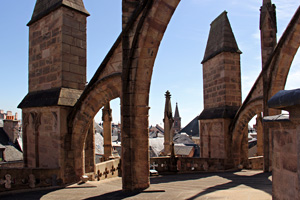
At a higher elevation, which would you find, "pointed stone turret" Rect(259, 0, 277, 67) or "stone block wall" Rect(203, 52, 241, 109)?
"pointed stone turret" Rect(259, 0, 277, 67)

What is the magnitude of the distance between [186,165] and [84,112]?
437 cm

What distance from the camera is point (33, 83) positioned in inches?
289

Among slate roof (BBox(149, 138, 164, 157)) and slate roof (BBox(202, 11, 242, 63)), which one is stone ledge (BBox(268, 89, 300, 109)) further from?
slate roof (BBox(149, 138, 164, 157))

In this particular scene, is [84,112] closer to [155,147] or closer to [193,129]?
[155,147]

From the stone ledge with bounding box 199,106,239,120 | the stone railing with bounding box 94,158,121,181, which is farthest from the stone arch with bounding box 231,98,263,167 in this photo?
the stone railing with bounding box 94,158,121,181

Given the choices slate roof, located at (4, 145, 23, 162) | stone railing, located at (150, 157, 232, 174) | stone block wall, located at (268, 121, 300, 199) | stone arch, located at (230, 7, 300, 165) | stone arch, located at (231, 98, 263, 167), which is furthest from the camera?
slate roof, located at (4, 145, 23, 162)

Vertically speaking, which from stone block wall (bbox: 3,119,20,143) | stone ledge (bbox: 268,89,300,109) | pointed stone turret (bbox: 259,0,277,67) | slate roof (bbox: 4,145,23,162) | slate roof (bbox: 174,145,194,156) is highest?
pointed stone turret (bbox: 259,0,277,67)

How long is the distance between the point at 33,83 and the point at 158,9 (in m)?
4.58

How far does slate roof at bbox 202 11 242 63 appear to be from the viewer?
9352mm

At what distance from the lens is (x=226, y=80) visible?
916 cm

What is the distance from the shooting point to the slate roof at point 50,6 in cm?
662

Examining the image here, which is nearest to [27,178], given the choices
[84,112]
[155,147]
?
[84,112]

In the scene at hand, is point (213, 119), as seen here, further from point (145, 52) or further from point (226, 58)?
point (145, 52)

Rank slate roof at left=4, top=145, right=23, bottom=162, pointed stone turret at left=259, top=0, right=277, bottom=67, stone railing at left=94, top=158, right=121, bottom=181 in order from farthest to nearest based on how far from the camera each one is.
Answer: slate roof at left=4, top=145, right=23, bottom=162 → pointed stone turret at left=259, top=0, right=277, bottom=67 → stone railing at left=94, top=158, right=121, bottom=181
